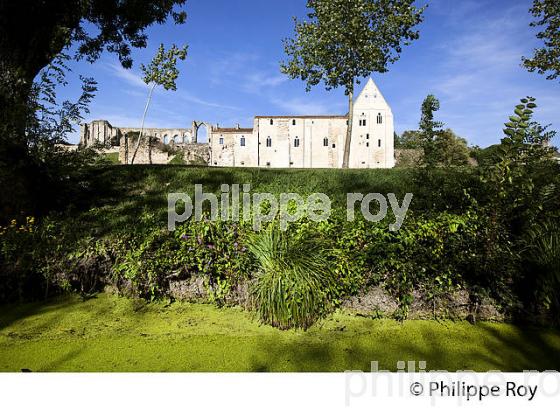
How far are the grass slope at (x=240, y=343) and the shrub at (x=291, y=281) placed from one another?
0.62ft

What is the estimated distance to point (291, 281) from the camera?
4.46 meters

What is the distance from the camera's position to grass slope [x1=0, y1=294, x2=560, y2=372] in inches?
148

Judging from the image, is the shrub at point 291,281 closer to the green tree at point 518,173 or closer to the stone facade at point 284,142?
the green tree at point 518,173

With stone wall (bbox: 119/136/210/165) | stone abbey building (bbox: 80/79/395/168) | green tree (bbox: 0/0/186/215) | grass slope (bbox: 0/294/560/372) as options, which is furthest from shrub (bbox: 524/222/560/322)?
stone abbey building (bbox: 80/79/395/168)

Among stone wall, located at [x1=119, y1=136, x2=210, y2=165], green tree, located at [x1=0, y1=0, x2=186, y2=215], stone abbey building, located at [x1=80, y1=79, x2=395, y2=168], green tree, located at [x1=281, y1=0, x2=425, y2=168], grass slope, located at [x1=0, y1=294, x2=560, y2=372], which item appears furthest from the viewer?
stone abbey building, located at [x1=80, y1=79, x2=395, y2=168]

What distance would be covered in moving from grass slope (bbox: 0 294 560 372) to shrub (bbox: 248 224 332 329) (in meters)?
0.19

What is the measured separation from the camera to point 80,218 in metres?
6.84

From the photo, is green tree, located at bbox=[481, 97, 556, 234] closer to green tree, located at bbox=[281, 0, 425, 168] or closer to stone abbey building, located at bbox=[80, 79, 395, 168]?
green tree, located at bbox=[281, 0, 425, 168]

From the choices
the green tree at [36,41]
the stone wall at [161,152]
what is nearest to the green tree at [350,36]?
the green tree at [36,41]

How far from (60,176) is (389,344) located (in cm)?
661

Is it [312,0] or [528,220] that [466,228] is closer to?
[528,220]

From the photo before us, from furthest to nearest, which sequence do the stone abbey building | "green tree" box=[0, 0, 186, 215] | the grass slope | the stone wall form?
the stone abbey building
the stone wall
"green tree" box=[0, 0, 186, 215]
the grass slope

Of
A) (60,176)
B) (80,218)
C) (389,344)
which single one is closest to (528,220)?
(389,344)

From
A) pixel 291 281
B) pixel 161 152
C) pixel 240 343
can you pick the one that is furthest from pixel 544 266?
pixel 161 152
